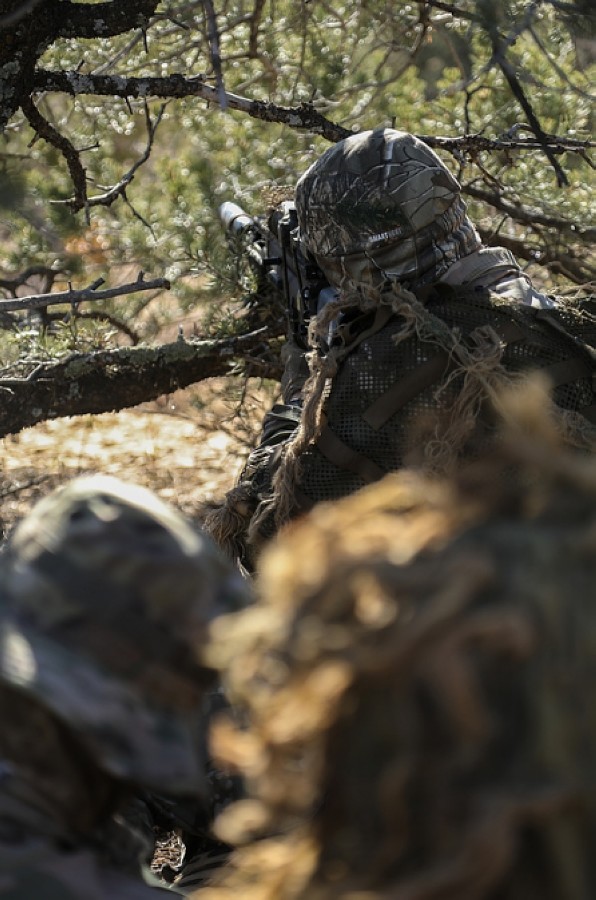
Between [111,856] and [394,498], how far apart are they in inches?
22.6

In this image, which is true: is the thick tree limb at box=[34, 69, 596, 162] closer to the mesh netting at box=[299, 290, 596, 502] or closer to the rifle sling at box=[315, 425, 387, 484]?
the mesh netting at box=[299, 290, 596, 502]

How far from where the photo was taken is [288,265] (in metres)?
3.17

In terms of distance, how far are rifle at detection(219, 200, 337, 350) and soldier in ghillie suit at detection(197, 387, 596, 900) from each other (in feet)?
6.66

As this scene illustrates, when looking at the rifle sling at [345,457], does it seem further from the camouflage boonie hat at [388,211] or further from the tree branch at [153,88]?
the tree branch at [153,88]

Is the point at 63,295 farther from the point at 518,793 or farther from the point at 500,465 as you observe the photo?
the point at 518,793

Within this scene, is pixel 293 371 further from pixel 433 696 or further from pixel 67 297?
pixel 433 696

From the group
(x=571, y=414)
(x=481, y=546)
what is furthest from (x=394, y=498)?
(x=571, y=414)

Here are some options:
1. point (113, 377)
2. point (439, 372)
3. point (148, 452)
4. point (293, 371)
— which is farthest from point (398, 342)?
point (148, 452)

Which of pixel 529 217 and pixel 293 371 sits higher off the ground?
pixel 529 217

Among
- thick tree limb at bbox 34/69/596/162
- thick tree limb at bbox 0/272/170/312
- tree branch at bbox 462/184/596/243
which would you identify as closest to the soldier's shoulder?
thick tree limb at bbox 0/272/170/312

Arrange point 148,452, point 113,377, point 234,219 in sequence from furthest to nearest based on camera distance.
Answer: point 148,452
point 234,219
point 113,377

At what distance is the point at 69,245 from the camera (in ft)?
16.7

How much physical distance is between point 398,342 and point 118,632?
1.54 m

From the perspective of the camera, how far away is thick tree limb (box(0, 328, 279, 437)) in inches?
127
